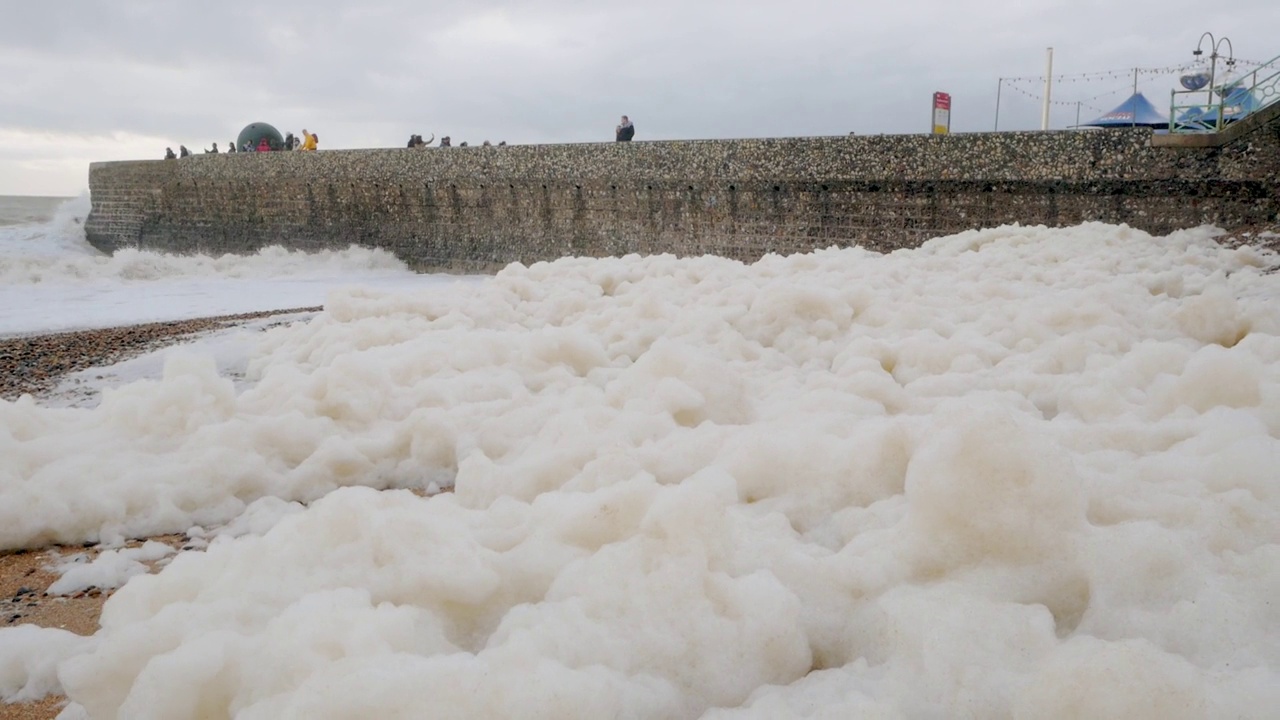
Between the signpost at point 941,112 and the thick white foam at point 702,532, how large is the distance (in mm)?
10583

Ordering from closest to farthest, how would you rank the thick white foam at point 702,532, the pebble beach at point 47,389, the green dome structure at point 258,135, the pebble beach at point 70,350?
the thick white foam at point 702,532
the pebble beach at point 47,389
the pebble beach at point 70,350
the green dome structure at point 258,135

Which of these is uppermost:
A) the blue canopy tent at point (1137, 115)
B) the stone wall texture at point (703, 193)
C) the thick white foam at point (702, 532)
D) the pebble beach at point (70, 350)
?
the blue canopy tent at point (1137, 115)

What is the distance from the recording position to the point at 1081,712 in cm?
121

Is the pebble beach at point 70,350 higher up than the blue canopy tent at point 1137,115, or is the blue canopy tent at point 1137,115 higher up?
the blue canopy tent at point 1137,115

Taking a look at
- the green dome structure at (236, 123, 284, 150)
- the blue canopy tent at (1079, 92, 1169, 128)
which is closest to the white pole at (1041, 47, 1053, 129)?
the blue canopy tent at (1079, 92, 1169, 128)

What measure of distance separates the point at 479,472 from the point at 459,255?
1204 centimetres

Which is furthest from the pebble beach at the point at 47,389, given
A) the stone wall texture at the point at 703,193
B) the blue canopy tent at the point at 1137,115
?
the blue canopy tent at the point at 1137,115

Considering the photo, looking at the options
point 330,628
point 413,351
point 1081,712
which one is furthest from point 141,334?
point 1081,712

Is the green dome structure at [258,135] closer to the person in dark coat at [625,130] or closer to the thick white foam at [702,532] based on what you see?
the person in dark coat at [625,130]

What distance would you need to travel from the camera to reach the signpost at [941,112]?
529 inches

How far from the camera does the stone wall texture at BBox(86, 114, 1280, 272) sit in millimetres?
8297

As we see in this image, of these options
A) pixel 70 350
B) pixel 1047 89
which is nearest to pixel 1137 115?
pixel 1047 89

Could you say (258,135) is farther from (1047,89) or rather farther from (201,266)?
(1047,89)

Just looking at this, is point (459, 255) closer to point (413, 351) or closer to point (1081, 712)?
point (413, 351)
